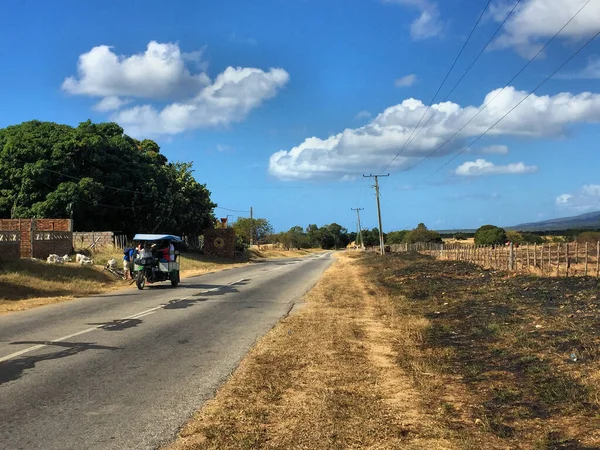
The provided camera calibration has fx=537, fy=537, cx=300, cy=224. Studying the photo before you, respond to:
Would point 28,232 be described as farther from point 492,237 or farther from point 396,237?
point 396,237

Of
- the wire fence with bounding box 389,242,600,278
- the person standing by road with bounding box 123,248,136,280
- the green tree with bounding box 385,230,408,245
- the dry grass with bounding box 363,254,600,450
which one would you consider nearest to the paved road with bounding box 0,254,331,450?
the dry grass with bounding box 363,254,600,450

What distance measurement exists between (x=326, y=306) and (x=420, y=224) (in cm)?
9329

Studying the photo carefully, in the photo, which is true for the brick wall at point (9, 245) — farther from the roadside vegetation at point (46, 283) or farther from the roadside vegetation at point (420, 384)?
the roadside vegetation at point (420, 384)

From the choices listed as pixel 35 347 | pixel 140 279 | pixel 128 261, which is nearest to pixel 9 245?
pixel 128 261

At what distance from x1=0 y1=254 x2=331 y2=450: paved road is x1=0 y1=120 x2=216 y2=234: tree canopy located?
23.2 metres

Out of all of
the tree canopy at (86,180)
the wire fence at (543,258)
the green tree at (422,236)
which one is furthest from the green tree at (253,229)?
the wire fence at (543,258)

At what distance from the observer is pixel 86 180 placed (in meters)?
36.8

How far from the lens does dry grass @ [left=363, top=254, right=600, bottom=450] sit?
5164 mm

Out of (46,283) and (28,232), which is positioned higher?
(28,232)

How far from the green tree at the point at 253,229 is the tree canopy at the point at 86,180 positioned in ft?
146

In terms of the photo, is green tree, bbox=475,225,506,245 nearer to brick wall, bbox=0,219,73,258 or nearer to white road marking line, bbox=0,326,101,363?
brick wall, bbox=0,219,73,258

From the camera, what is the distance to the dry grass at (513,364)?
5164mm

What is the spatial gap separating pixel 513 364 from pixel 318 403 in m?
3.32

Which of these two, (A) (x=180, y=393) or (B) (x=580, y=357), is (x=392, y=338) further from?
(A) (x=180, y=393)
